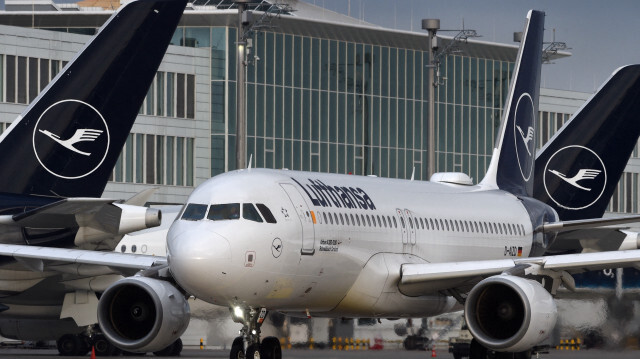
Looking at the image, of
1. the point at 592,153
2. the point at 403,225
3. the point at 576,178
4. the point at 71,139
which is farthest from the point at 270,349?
the point at 592,153

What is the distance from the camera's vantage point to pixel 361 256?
83.8 ft

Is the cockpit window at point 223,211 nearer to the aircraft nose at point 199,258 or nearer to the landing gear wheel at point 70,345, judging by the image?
the aircraft nose at point 199,258

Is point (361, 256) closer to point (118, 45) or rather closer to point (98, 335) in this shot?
point (118, 45)

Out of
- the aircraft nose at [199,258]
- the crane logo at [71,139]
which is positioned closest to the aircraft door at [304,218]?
the aircraft nose at [199,258]

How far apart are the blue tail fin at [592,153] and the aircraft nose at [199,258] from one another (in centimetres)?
1868

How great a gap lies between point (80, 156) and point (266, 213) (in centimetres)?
807

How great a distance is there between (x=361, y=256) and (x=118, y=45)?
8.42 metres

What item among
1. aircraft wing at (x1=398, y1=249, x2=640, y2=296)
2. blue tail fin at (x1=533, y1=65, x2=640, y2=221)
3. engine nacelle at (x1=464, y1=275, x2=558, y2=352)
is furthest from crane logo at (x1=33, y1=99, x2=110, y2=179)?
blue tail fin at (x1=533, y1=65, x2=640, y2=221)

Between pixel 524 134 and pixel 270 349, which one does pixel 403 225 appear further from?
pixel 524 134

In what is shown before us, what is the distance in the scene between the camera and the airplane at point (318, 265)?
22.0 m

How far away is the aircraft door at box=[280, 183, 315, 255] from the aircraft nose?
2.24 metres

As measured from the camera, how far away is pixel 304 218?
77.4 feet

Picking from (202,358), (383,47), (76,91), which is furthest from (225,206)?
(383,47)

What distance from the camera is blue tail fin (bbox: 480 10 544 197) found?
35.4 meters
